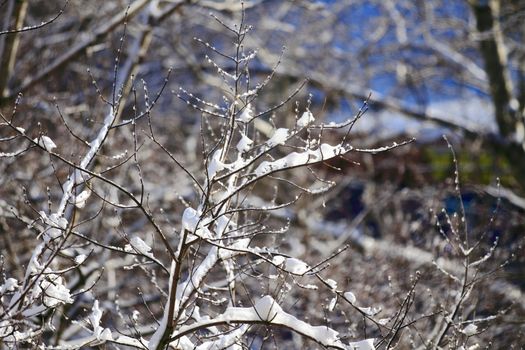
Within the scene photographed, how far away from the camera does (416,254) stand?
889cm

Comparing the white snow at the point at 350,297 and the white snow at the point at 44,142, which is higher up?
the white snow at the point at 44,142

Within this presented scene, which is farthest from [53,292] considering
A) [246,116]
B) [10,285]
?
[246,116]

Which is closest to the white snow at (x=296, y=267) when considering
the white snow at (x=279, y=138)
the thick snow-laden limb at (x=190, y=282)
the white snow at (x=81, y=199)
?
the thick snow-laden limb at (x=190, y=282)

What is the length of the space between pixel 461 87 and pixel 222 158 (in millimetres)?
11374

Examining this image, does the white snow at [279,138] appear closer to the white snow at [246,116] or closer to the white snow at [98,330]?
the white snow at [246,116]

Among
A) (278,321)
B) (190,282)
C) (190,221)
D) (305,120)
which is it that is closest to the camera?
(190,221)

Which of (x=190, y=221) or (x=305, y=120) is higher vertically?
(x=305, y=120)

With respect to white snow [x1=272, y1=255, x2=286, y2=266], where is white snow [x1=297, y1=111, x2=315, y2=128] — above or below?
above

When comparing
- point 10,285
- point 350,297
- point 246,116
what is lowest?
point 350,297

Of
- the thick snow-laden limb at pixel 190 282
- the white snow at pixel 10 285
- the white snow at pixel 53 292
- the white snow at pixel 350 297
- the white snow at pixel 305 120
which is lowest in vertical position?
the white snow at pixel 350 297

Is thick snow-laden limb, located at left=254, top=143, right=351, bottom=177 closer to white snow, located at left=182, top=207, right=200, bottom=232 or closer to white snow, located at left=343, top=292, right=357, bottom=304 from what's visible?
white snow, located at left=182, top=207, right=200, bottom=232

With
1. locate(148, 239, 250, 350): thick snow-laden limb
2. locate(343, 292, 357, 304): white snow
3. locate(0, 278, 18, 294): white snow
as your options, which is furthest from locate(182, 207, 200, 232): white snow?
locate(0, 278, 18, 294): white snow

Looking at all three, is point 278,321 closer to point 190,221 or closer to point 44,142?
point 190,221

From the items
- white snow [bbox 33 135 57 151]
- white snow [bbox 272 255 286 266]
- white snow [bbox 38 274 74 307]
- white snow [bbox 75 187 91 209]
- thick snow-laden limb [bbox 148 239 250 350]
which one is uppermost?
white snow [bbox 33 135 57 151]
